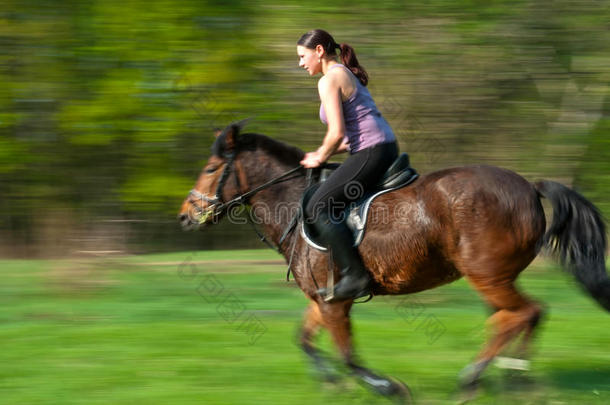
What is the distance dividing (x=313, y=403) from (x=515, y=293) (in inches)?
61.2

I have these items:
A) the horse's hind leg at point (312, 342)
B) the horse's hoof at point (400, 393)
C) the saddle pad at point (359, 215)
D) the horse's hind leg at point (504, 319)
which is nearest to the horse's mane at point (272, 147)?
the saddle pad at point (359, 215)

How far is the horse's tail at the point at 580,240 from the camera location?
5.34m

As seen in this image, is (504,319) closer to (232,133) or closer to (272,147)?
(272,147)

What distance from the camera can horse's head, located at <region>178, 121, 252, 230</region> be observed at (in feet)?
19.4

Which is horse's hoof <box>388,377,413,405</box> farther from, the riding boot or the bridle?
the bridle

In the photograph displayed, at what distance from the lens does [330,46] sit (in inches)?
217

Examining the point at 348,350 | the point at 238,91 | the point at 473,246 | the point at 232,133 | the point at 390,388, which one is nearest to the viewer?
the point at 390,388

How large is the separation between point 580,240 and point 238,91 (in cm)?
830

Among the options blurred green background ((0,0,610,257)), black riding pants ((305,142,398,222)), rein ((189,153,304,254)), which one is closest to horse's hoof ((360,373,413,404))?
black riding pants ((305,142,398,222))

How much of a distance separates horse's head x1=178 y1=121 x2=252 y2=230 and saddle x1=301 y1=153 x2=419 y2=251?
0.60 meters

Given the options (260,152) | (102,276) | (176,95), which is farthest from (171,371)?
(176,95)

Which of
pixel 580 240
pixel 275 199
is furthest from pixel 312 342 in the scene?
pixel 580 240

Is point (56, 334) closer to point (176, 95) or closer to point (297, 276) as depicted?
point (297, 276)

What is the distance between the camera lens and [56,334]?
7.59 m
